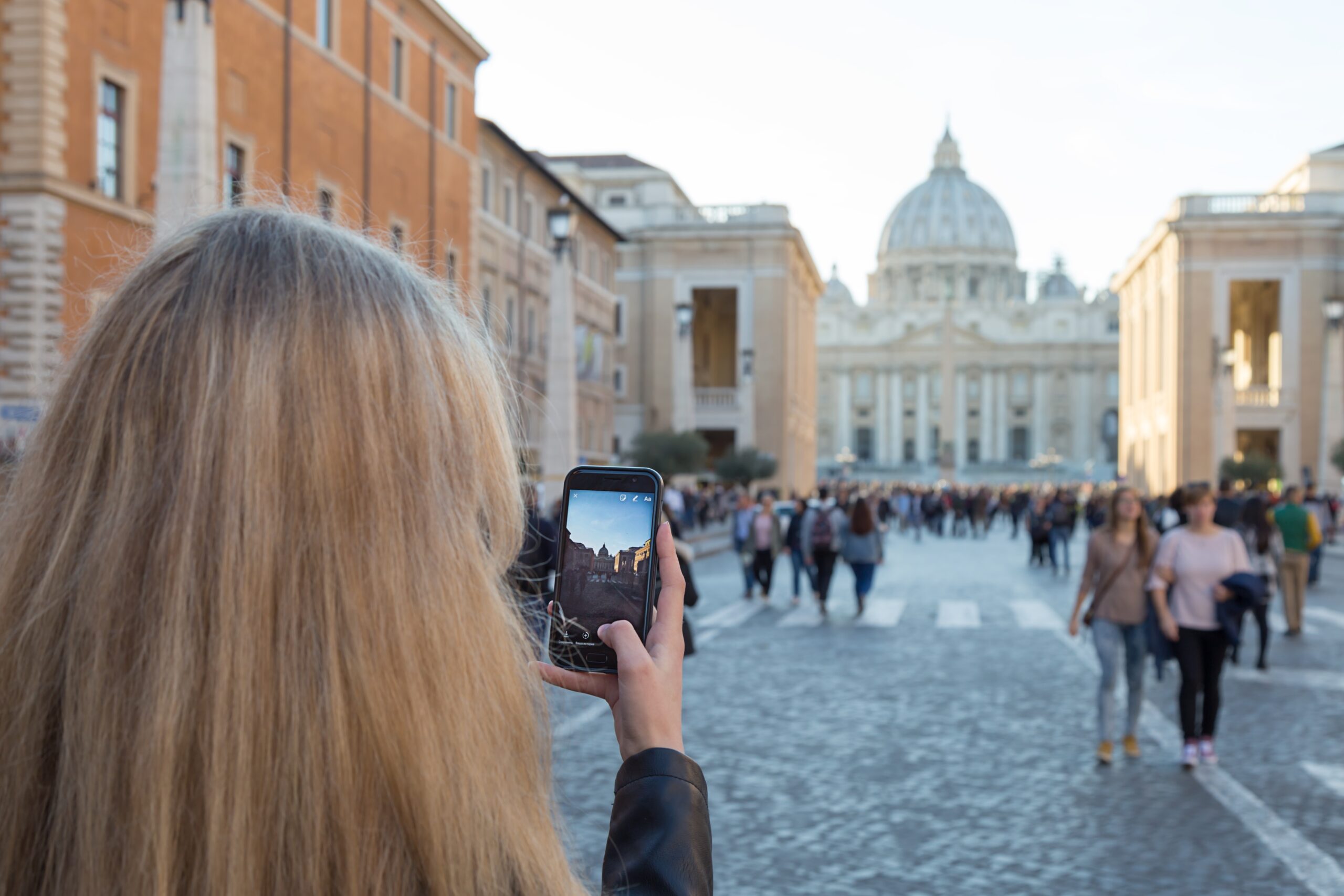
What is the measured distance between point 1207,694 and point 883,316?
408ft

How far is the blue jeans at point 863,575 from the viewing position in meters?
16.8

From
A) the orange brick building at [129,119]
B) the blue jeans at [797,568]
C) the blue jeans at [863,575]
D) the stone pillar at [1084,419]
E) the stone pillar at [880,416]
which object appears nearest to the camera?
the blue jeans at [863,575]

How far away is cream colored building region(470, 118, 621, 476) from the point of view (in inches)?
1463

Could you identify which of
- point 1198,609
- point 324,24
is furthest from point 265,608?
point 324,24

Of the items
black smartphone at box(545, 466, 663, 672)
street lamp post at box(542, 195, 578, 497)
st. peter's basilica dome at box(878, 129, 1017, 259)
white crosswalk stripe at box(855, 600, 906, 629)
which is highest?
st. peter's basilica dome at box(878, 129, 1017, 259)

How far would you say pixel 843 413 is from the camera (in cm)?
12575

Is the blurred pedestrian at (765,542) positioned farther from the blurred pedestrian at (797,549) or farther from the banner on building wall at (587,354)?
the banner on building wall at (587,354)

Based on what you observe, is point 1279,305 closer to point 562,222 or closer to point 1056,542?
point 1056,542

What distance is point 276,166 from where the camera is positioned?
2316cm

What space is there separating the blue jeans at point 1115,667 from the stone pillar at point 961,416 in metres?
117

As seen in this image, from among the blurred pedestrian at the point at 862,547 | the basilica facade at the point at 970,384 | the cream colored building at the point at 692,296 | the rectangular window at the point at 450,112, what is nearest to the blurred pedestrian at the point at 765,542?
the blurred pedestrian at the point at 862,547

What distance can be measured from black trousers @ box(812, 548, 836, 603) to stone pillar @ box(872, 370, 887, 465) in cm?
10846

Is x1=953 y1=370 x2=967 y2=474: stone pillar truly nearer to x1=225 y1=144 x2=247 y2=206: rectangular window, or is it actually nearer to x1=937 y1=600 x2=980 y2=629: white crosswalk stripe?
x1=225 y1=144 x2=247 y2=206: rectangular window

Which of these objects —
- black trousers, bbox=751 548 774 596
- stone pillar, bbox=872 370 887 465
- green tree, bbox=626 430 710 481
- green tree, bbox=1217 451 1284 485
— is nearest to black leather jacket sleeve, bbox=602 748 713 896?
black trousers, bbox=751 548 774 596
